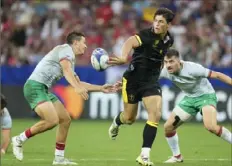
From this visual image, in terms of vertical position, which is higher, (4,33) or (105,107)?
(4,33)

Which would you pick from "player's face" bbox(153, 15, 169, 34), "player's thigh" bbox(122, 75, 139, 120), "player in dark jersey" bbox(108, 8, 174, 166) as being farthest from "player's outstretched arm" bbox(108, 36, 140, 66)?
"player's thigh" bbox(122, 75, 139, 120)

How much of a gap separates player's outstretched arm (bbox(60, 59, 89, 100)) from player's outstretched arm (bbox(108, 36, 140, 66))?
59 cm

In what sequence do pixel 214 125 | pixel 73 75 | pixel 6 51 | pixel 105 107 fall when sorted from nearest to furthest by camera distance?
pixel 73 75 < pixel 214 125 < pixel 105 107 < pixel 6 51

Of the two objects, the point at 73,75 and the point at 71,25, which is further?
the point at 71,25

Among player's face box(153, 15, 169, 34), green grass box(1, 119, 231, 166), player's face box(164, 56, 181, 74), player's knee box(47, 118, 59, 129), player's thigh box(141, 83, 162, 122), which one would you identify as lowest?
green grass box(1, 119, 231, 166)

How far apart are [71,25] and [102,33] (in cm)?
109

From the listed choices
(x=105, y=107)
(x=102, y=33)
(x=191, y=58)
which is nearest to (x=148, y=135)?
(x=105, y=107)

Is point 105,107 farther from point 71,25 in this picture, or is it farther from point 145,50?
point 145,50

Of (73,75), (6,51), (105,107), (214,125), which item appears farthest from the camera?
(6,51)

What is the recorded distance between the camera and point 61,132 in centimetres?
1166

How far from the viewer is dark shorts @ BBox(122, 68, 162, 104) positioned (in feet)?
39.7

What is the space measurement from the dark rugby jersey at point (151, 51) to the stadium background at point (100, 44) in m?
4.20

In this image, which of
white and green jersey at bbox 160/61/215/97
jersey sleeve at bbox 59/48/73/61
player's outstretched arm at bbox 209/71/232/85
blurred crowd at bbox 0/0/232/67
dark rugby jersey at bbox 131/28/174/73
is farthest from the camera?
blurred crowd at bbox 0/0/232/67

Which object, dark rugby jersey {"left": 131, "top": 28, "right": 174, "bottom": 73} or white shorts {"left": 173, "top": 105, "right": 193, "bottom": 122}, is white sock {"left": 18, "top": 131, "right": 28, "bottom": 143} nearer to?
dark rugby jersey {"left": 131, "top": 28, "right": 174, "bottom": 73}
